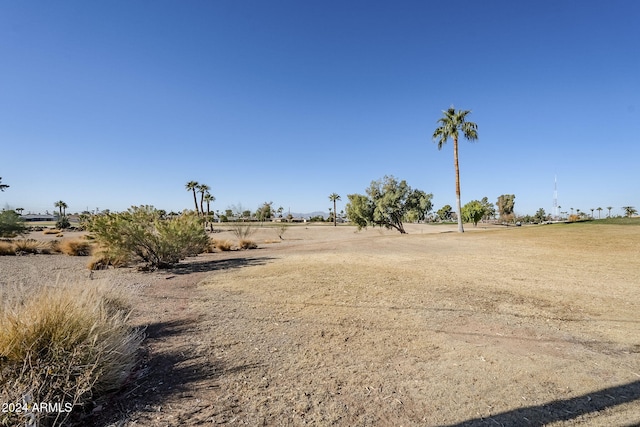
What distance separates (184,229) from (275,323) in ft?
28.4

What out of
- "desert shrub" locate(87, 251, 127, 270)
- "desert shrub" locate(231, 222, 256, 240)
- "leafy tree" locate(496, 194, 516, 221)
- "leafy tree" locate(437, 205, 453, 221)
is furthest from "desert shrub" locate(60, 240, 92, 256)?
"leafy tree" locate(437, 205, 453, 221)

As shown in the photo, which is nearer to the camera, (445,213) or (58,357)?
(58,357)

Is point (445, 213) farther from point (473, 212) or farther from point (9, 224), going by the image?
point (9, 224)

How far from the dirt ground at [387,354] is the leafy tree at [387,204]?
914 inches

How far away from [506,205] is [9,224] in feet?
339

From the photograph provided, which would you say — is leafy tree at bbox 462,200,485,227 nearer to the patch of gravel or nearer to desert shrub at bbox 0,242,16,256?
the patch of gravel

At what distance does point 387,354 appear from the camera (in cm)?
420

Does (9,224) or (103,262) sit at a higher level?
(9,224)

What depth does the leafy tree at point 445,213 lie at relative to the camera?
109 meters

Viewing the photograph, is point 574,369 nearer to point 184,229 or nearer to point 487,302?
point 487,302

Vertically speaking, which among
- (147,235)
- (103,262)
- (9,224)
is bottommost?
(103,262)

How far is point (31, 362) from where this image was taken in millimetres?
2914

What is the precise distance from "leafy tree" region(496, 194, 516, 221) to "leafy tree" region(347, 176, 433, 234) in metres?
70.4

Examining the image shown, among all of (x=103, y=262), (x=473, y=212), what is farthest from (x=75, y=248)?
(x=473, y=212)
